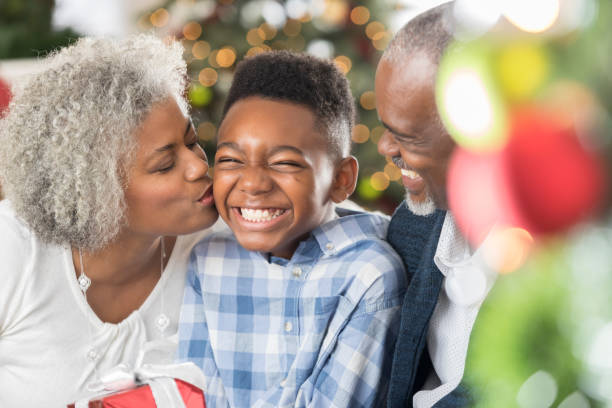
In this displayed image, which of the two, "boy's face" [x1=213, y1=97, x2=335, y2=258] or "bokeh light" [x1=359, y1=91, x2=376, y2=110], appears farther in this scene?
"bokeh light" [x1=359, y1=91, x2=376, y2=110]

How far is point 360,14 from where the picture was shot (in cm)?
266

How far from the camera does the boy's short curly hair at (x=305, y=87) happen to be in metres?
1.29

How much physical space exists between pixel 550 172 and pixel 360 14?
2438 mm

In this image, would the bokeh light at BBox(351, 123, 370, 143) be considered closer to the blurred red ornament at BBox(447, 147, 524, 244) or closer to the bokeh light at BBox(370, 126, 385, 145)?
the bokeh light at BBox(370, 126, 385, 145)

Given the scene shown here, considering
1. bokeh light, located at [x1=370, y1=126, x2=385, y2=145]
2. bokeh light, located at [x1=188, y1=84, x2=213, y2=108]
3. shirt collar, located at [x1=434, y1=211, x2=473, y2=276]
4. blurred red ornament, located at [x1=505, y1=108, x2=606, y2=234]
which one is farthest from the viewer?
bokeh light, located at [x1=370, y1=126, x2=385, y2=145]

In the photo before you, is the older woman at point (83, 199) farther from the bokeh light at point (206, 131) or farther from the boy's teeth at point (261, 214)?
the bokeh light at point (206, 131)

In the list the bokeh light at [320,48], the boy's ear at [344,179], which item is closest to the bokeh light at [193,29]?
the bokeh light at [320,48]

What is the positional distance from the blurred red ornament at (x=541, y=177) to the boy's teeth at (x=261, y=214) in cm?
83

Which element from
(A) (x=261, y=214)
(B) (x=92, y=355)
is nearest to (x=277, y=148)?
(A) (x=261, y=214)

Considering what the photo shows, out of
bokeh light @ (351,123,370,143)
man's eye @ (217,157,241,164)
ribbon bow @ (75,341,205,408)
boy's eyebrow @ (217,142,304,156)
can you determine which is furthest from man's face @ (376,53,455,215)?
bokeh light @ (351,123,370,143)

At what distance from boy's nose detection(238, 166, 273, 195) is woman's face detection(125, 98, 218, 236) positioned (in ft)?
0.36

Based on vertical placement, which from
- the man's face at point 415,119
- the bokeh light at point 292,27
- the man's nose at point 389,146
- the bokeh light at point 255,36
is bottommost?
the bokeh light at point 255,36

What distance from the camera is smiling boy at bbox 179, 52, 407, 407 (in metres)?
1.22

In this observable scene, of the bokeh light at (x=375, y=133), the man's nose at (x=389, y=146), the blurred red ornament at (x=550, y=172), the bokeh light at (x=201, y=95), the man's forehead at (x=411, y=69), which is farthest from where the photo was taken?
the bokeh light at (x=375, y=133)
